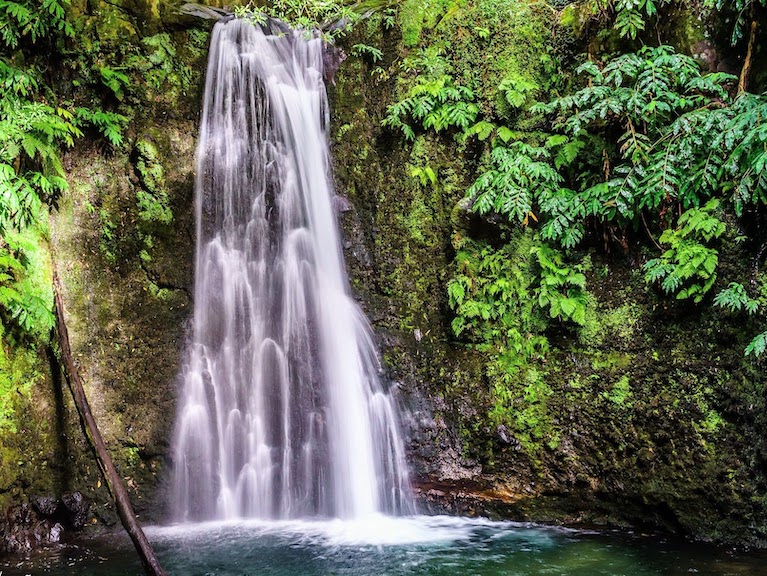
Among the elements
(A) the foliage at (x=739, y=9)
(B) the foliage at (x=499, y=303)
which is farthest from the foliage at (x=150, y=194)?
(A) the foliage at (x=739, y=9)

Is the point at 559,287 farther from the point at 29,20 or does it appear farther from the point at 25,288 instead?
the point at 29,20

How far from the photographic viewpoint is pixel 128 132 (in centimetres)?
661

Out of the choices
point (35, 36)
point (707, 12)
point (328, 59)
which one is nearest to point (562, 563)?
point (707, 12)

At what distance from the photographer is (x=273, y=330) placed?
21.3 ft

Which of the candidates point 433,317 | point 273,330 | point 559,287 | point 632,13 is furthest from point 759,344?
point 273,330

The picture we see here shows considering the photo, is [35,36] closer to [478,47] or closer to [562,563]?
[478,47]

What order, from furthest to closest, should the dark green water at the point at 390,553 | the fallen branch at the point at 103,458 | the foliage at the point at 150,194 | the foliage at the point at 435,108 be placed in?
the foliage at the point at 435,108
the foliage at the point at 150,194
the dark green water at the point at 390,553
the fallen branch at the point at 103,458

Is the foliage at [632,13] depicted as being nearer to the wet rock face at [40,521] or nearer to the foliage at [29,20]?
the foliage at [29,20]

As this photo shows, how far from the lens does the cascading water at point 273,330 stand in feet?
19.5

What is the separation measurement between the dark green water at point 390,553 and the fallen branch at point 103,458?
0.35m

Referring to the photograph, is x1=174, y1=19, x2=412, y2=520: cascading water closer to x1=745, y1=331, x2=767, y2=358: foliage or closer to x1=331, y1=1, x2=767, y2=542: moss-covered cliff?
x1=331, y1=1, x2=767, y2=542: moss-covered cliff

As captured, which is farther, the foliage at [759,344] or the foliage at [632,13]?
the foliage at [632,13]

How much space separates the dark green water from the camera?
4375 millimetres

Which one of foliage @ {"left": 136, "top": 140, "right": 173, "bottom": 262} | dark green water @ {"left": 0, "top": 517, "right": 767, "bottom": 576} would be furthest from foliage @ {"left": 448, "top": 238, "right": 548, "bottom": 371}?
foliage @ {"left": 136, "top": 140, "right": 173, "bottom": 262}
